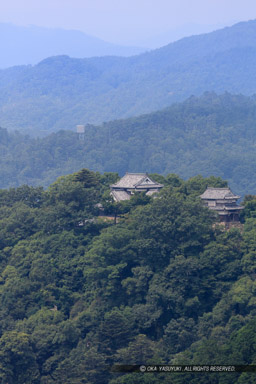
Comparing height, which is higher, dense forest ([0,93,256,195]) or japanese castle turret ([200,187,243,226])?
japanese castle turret ([200,187,243,226])

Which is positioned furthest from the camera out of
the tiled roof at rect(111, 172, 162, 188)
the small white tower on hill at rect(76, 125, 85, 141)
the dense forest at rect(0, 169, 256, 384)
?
the small white tower on hill at rect(76, 125, 85, 141)

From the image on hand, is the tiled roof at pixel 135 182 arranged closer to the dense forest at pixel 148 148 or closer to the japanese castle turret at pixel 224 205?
the japanese castle turret at pixel 224 205

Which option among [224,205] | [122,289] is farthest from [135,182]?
[122,289]

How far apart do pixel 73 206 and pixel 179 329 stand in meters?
9.89

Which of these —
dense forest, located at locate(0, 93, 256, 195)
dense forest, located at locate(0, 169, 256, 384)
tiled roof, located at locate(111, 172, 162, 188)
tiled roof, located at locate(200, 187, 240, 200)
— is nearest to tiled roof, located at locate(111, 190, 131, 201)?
tiled roof, located at locate(111, 172, 162, 188)

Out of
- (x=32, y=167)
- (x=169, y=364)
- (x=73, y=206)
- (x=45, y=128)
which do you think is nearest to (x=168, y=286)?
(x=169, y=364)

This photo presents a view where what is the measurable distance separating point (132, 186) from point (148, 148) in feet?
295

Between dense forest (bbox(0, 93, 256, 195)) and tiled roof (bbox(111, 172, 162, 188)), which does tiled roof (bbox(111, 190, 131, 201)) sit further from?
dense forest (bbox(0, 93, 256, 195))

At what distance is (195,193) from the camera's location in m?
44.7

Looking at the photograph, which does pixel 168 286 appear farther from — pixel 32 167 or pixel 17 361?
pixel 32 167

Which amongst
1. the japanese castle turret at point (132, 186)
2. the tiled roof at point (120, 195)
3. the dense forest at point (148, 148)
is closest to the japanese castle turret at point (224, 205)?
the japanese castle turret at point (132, 186)

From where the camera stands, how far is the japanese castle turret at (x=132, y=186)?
45.9 meters

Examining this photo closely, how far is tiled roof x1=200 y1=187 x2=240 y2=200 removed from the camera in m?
43.5

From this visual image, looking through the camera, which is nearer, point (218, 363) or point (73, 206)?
point (218, 363)
